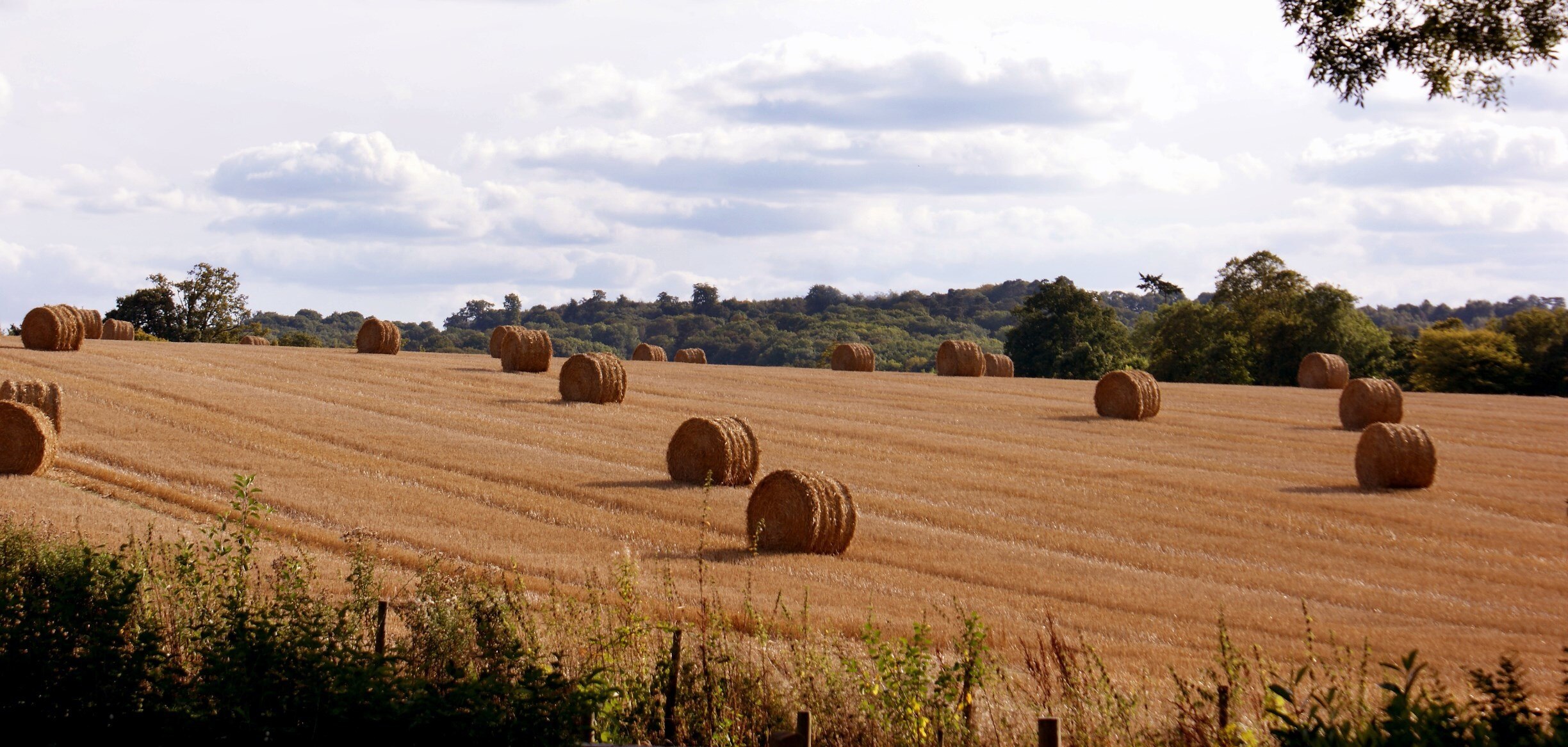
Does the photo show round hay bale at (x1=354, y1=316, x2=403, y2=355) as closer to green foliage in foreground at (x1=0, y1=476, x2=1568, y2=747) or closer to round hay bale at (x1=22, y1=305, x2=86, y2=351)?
round hay bale at (x1=22, y1=305, x2=86, y2=351)

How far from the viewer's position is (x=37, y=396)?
805 inches

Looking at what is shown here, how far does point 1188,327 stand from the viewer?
235 ft

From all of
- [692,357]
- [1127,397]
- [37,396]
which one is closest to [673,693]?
[37,396]

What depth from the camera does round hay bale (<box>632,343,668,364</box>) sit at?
5325cm

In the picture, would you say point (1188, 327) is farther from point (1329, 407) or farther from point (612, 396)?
point (612, 396)

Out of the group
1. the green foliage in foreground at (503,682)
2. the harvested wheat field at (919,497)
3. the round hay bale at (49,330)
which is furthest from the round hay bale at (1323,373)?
the green foliage in foreground at (503,682)

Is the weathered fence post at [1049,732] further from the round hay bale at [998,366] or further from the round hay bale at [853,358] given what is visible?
the round hay bale at [998,366]

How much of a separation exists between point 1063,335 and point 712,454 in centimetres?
5341

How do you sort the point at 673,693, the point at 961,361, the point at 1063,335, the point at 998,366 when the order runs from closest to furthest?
1. the point at 673,693
2. the point at 961,361
3. the point at 998,366
4. the point at 1063,335

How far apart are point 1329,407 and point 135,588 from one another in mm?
38483

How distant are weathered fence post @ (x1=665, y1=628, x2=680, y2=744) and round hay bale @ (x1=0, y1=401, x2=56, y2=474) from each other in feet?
49.6

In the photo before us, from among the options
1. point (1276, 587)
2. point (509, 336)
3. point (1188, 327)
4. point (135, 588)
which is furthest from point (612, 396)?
point (1188, 327)

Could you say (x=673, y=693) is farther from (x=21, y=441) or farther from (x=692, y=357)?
(x=692, y=357)

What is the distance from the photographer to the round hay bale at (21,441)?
59.2 ft
